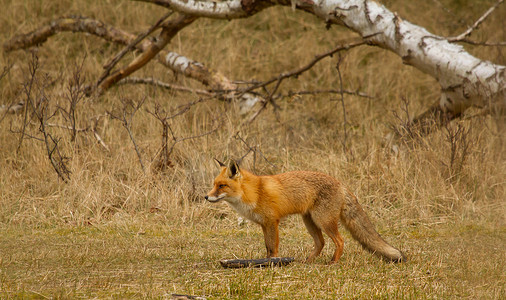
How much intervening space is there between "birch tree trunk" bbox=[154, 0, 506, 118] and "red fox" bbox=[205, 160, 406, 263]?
3.83m

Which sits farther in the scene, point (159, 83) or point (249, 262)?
point (159, 83)

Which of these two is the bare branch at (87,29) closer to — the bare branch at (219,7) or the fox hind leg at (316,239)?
the bare branch at (219,7)

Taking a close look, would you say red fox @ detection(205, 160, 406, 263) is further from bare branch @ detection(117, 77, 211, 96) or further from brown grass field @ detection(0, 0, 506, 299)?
bare branch @ detection(117, 77, 211, 96)

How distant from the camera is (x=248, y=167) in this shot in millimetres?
8336

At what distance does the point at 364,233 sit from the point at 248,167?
3.37 m

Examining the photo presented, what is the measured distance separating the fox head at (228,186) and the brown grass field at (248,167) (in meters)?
0.65

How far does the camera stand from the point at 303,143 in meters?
9.51

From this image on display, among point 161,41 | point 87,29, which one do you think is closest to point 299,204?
point 161,41

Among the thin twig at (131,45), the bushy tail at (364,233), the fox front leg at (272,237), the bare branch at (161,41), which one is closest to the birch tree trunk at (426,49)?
the bare branch at (161,41)

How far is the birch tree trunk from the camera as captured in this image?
8.01 m

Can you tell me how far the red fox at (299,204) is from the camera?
5059mm

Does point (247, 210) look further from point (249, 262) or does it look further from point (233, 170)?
point (249, 262)

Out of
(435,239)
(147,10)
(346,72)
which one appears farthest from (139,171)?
(147,10)

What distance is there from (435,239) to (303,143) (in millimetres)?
3610
